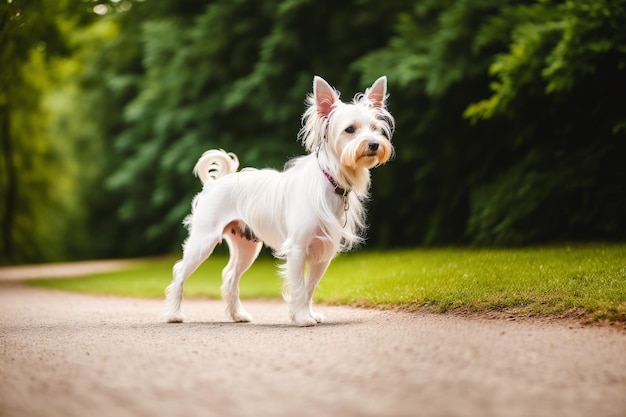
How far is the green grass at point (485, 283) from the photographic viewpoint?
7.43 metres

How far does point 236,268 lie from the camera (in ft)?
29.0

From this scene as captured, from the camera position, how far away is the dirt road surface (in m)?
4.20

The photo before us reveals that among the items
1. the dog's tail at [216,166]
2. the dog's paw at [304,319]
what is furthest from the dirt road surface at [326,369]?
the dog's tail at [216,166]

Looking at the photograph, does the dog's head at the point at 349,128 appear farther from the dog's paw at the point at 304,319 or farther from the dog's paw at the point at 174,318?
the dog's paw at the point at 174,318

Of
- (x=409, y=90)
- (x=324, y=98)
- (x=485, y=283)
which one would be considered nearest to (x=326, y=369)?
(x=324, y=98)

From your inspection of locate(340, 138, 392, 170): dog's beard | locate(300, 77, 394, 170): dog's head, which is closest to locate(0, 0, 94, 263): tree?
locate(300, 77, 394, 170): dog's head

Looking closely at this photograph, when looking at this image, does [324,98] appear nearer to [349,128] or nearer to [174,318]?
[349,128]

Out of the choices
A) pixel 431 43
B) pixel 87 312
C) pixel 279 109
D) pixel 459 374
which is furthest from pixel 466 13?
pixel 459 374

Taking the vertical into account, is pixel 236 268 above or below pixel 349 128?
below

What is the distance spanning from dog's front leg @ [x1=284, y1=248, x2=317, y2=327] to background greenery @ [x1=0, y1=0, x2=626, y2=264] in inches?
207

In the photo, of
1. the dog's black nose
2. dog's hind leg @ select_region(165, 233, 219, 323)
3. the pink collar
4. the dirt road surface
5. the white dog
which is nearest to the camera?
the dirt road surface

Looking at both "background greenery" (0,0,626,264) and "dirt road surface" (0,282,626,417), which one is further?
"background greenery" (0,0,626,264)

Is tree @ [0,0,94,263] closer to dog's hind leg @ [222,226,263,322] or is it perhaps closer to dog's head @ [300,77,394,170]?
dog's hind leg @ [222,226,263,322]

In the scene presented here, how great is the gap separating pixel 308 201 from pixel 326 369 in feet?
9.55
